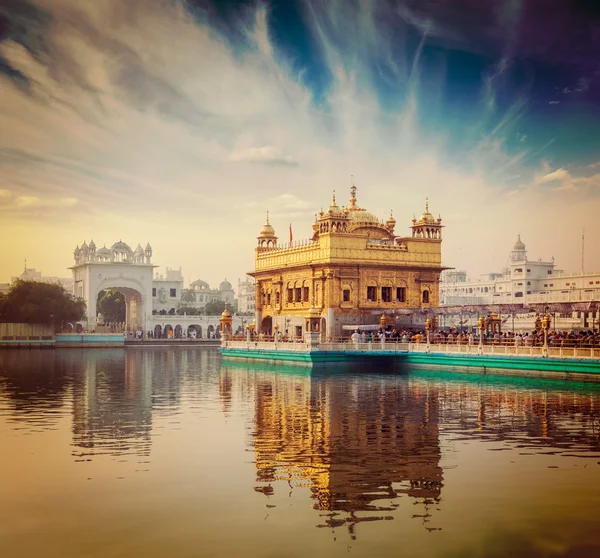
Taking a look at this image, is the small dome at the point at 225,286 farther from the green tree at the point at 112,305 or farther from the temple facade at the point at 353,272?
the temple facade at the point at 353,272

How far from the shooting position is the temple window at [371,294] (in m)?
44.1

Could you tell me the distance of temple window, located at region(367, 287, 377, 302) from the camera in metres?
44.1

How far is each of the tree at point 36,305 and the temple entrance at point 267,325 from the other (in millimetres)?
27008

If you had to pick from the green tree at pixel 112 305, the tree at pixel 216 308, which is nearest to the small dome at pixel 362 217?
the green tree at pixel 112 305

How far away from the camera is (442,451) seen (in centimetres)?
1509

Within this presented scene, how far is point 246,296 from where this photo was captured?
143 m

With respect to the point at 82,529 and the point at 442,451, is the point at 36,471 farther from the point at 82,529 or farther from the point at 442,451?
the point at 442,451

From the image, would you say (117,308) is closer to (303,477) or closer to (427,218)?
(427,218)

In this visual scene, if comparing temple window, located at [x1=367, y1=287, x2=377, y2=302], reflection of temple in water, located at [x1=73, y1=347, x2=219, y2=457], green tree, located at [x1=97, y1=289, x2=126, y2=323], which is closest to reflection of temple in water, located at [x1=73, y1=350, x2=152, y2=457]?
reflection of temple in water, located at [x1=73, y1=347, x2=219, y2=457]

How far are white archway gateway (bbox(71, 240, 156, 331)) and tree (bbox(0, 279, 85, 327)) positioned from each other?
29.6ft

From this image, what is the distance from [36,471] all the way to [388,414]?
9.63 m

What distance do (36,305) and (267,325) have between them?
28.3m

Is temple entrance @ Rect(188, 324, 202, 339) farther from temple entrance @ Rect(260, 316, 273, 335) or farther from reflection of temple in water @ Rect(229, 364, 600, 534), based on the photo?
reflection of temple in water @ Rect(229, 364, 600, 534)

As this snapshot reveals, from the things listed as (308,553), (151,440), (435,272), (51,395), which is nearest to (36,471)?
(151,440)
